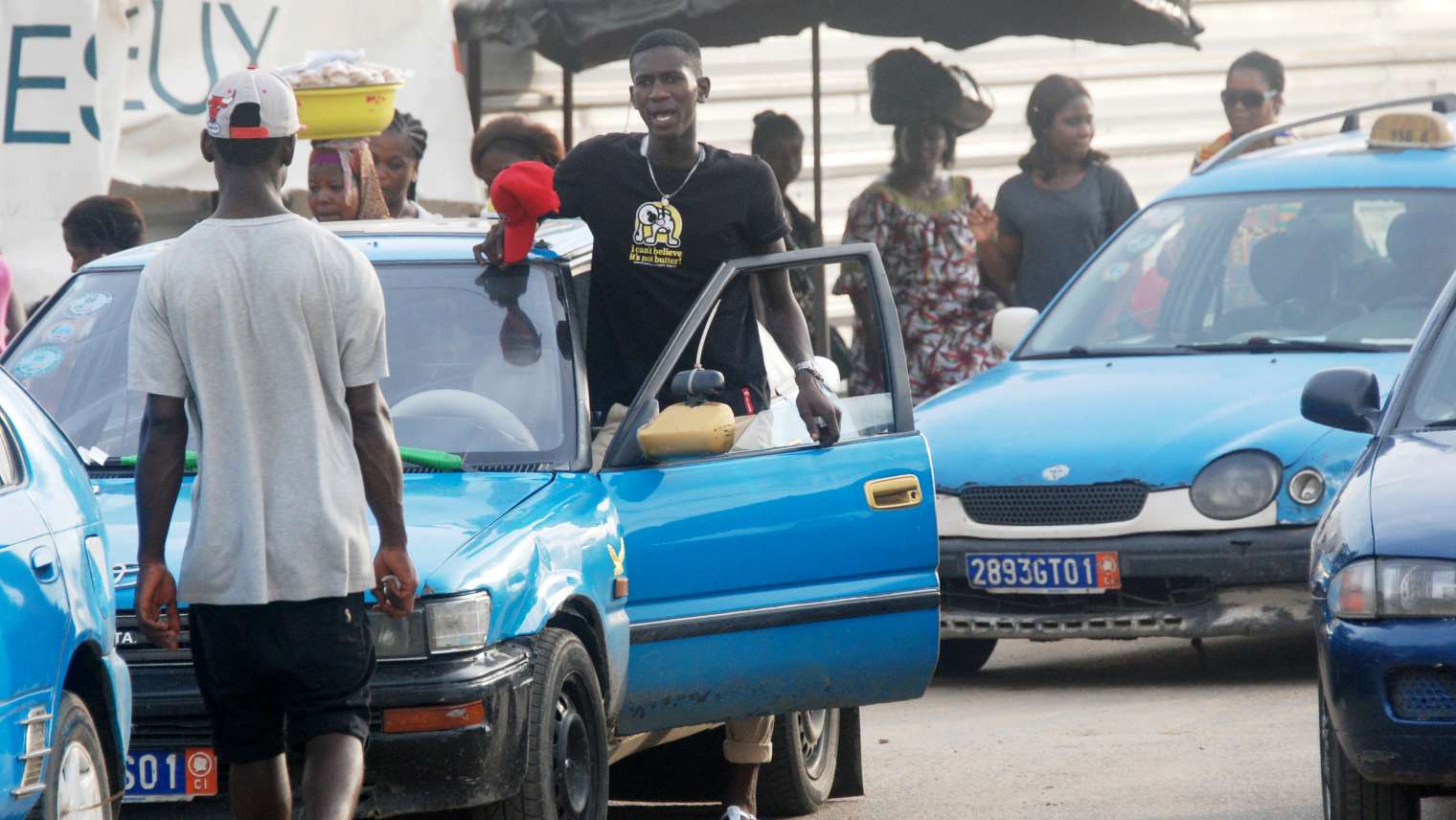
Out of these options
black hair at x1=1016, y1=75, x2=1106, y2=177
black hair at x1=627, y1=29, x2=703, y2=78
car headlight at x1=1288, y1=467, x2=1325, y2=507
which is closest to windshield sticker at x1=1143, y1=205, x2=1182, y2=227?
black hair at x1=1016, y1=75, x2=1106, y2=177

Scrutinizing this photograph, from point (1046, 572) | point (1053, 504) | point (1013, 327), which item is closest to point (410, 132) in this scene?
point (1013, 327)

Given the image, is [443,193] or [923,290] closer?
[923,290]

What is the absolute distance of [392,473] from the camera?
4656 millimetres

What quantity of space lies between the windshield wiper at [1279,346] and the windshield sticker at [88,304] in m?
4.28

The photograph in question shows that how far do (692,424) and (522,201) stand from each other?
2.61ft

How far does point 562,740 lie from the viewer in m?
5.35

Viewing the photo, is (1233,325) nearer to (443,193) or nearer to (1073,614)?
(1073,614)

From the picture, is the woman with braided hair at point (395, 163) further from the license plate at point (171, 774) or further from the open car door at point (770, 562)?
the license plate at point (171, 774)

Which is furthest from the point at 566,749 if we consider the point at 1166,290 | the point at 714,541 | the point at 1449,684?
the point at 1166,290

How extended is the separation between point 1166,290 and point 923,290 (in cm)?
209

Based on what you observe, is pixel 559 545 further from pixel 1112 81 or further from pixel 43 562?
pixel 1112 81

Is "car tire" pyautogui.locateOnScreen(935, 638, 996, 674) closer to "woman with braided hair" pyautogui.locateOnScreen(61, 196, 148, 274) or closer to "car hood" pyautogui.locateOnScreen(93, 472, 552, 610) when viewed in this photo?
"woman with braided hair" pyautogui.locateOnScreen(61, 196, 148, 274)

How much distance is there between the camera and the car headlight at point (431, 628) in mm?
5066

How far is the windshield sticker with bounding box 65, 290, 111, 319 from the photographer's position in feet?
21.0
